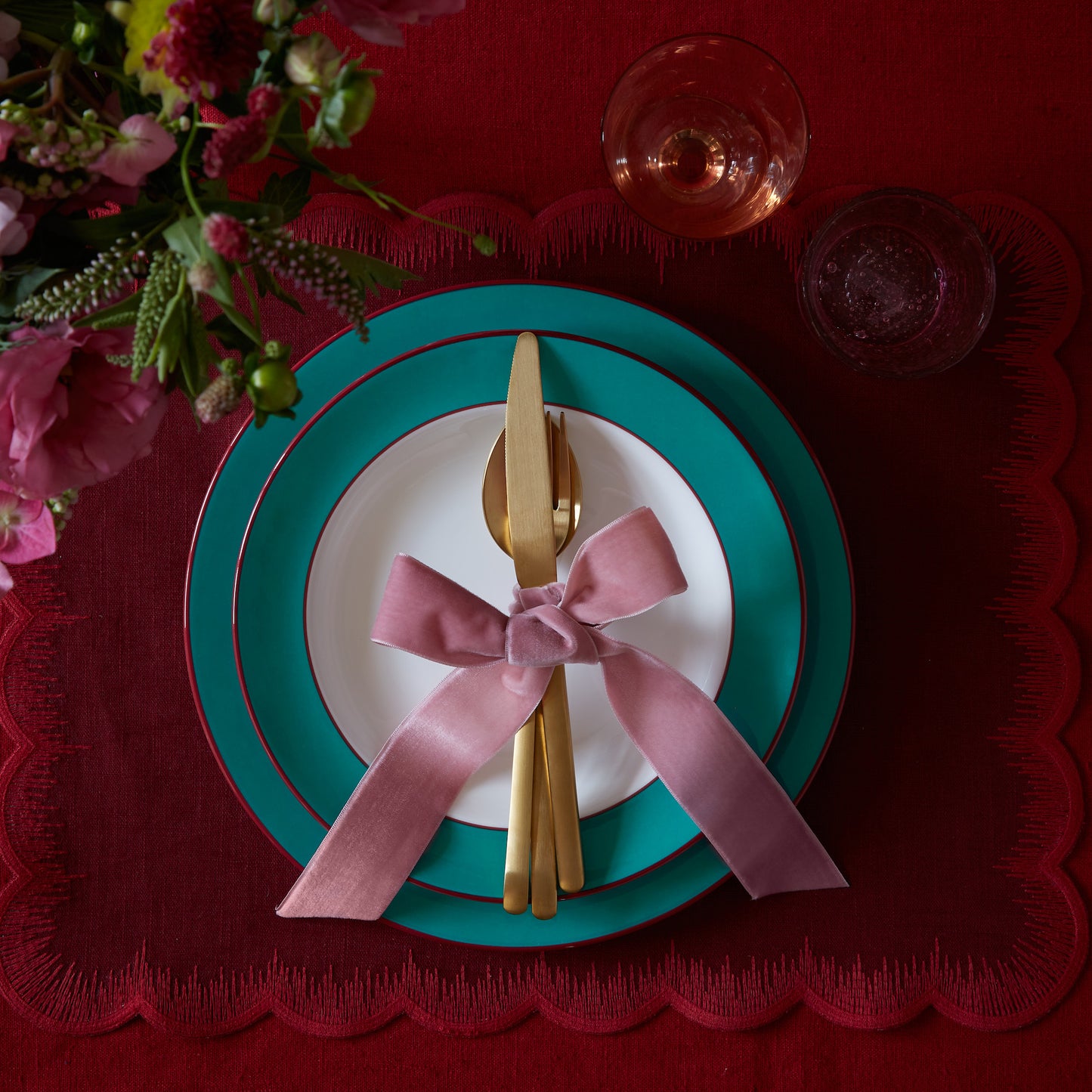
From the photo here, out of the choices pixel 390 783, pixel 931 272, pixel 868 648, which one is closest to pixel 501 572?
pixel 390 783

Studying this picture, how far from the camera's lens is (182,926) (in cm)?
63

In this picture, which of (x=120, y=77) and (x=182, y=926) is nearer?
(x=120, y=77)

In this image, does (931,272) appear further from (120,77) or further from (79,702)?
(79,702)

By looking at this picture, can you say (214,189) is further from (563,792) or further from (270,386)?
(563,792)

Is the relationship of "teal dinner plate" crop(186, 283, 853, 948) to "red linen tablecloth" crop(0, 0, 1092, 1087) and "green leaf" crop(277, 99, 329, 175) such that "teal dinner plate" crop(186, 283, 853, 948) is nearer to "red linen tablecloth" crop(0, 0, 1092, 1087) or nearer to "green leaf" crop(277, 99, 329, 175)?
"red linen tablecloth" crop(0, 0, 1092, 1087)

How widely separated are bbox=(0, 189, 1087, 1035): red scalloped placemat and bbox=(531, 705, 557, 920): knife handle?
83 millimetres

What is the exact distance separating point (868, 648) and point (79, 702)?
1.82 ft

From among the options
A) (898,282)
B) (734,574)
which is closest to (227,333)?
(734,574)

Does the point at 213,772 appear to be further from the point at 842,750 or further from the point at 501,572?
the point at 842,750

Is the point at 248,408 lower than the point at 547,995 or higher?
higher

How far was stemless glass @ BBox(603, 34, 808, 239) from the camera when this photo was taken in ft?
1.99

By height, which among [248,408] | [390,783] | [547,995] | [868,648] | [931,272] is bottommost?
[547,995]

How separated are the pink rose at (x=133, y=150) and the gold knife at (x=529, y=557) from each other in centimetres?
27

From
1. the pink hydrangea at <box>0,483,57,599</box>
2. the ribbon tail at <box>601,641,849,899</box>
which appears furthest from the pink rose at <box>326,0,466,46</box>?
the ribbon tail at <box>601,641,849,899</box>
